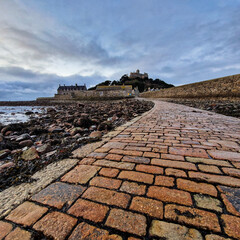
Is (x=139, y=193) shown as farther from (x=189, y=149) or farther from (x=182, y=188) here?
(x=189, y=149)

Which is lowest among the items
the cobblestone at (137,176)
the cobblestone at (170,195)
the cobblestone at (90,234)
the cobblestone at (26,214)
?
the cobblestone at (170,195)

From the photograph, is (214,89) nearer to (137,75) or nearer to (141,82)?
(141,82)

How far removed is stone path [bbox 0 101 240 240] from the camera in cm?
75

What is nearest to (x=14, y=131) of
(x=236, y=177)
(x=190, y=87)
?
(x=236, y=177)

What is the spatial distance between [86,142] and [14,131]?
11.8 feet

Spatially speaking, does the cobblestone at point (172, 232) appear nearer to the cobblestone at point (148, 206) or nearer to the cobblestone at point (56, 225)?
the cobblestone at point (148, 206)

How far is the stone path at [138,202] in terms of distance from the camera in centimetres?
75

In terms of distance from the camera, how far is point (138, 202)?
958 mm

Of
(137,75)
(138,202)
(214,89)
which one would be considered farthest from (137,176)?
(137,75)

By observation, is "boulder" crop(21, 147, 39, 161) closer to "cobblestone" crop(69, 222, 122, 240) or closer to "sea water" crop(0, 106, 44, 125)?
"cobblestone" crop(69, 222, 122, 240)

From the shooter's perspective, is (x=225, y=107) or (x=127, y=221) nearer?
(x=127, y=221)

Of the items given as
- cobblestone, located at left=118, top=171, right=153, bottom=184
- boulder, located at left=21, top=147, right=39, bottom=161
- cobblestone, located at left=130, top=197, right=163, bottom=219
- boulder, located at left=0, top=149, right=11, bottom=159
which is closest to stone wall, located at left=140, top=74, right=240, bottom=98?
cobblestone, located at left=118, top=171, right=153, bottom=184

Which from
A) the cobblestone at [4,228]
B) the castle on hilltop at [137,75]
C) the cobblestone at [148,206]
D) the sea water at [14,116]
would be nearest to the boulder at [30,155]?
the cobblestone at [4,228]

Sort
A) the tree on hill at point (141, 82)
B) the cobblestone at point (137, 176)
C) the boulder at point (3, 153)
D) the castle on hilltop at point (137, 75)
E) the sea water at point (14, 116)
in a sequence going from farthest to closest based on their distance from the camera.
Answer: the castle on hilltop at point (137, 75)
the tree on hill at point (141, 82)
the sea water at point (14, 116)
the boulder at point (3, 153)
the cobblestone at point (137, 176)
